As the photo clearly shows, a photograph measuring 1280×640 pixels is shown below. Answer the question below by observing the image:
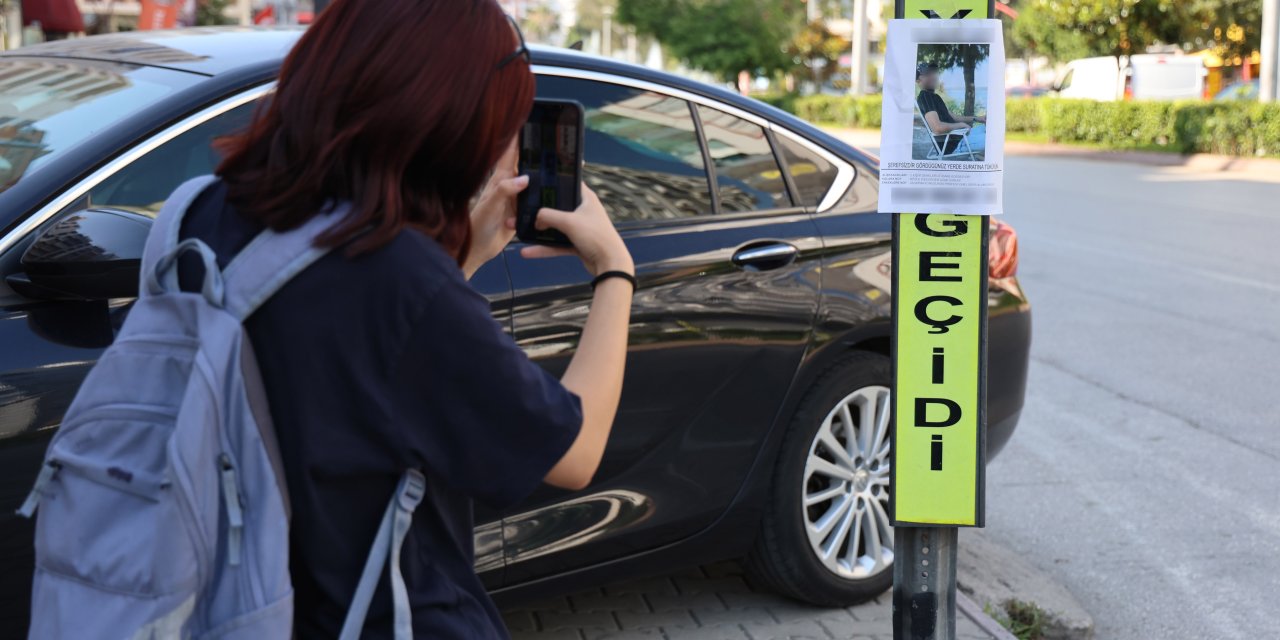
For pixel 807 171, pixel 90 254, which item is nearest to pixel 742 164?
pixel 807 171

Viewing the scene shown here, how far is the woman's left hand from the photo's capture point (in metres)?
1.81

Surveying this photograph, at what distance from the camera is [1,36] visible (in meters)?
15.3

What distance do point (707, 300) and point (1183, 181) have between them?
705 inches

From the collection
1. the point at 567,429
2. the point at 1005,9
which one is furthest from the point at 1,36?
the point at 567,429

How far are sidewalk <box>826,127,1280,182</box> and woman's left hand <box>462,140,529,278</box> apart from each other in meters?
17.5

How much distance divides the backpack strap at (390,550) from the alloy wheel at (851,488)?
7.94 ft

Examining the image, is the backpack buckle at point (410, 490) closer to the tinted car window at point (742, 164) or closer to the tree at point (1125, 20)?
the tinted car window at point (742, 164)

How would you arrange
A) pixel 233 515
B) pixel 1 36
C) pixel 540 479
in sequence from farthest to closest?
pixel 1 36 → pixel 540 479 → pixel 233 515

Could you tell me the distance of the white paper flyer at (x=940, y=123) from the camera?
2.67 metres

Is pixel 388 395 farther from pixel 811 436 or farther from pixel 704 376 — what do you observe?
pixel 811 436

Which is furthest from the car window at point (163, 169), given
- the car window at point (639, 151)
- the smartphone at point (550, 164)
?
the smartphone at point (550, 164)

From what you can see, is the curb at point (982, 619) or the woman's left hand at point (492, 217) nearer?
the woman's left hand at point (492, 217)

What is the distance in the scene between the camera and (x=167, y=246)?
4.96ft

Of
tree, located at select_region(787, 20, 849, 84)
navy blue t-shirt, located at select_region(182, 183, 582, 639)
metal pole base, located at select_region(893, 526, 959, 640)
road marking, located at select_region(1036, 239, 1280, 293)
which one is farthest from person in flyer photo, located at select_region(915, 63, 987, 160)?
tree, located at select_region(787, 20, 849, 84)
